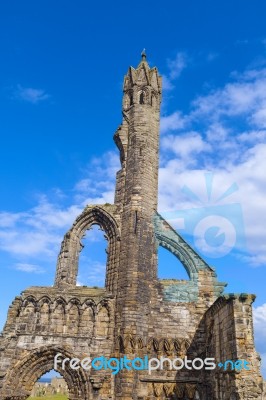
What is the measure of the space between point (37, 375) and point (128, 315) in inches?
159

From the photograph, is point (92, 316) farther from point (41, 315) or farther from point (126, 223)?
point (126, 223)

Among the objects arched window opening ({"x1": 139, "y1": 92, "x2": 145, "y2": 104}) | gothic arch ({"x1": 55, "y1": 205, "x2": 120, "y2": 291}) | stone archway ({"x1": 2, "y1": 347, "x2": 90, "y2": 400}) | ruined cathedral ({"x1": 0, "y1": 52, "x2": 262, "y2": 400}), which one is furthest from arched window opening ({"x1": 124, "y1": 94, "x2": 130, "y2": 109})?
stone archway ({"x1": 2, "y1": 347, "x2": 90, "y2": 400})

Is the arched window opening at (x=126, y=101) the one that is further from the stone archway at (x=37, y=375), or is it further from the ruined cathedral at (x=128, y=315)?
the stone archway at (x=37, y=375)

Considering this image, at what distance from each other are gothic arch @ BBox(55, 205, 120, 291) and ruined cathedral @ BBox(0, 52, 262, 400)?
45 millimetres

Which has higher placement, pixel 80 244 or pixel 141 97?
pixel 141 97

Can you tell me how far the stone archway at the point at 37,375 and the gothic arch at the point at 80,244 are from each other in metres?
2.86

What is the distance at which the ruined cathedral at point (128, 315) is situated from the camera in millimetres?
12938

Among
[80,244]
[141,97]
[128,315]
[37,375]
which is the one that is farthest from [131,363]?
[141,97]

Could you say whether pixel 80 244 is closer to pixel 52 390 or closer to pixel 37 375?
pixel 37 375

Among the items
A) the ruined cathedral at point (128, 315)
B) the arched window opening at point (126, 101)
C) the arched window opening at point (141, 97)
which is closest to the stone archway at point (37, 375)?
the ruined cathedral at point (128, 315)

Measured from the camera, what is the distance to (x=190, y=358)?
1355 cm

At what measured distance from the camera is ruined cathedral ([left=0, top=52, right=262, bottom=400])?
1294cm

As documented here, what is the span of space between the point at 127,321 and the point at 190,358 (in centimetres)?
275

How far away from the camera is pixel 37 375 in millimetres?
13484
